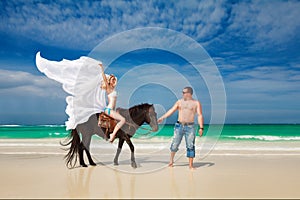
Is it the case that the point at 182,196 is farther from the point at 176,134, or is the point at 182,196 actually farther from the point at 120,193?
the point at 176,134

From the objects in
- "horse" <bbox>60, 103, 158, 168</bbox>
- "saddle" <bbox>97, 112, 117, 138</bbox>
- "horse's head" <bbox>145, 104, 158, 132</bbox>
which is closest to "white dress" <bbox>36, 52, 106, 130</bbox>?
"saddle" <bbox>97, 112, 117, 138</bbox>

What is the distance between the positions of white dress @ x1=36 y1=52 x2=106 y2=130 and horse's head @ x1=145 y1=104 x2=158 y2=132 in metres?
1.38

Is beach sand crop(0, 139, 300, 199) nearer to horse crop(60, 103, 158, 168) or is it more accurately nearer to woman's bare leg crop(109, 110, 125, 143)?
horse crop(60, 103, 158, 168)

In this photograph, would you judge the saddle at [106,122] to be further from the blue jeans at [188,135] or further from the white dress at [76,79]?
the blue jeans at [188,135]

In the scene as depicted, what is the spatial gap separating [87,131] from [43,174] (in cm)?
145

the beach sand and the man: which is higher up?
the man

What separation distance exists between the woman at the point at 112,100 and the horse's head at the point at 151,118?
63 centimetres

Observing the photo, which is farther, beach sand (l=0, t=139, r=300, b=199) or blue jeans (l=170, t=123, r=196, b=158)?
blue jeans (l=170, t=123, r=196, b=158)

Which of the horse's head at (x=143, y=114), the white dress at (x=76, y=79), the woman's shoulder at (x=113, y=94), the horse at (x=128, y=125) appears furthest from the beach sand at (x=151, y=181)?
the woman's shoulder at (x=113, y=94)

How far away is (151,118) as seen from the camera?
23.6ft

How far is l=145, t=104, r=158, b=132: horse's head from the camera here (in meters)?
7.14

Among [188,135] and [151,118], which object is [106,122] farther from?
[188,135]

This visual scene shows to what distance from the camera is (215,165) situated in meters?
8.17

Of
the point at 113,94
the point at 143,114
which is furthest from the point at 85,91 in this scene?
the point at 143,114
